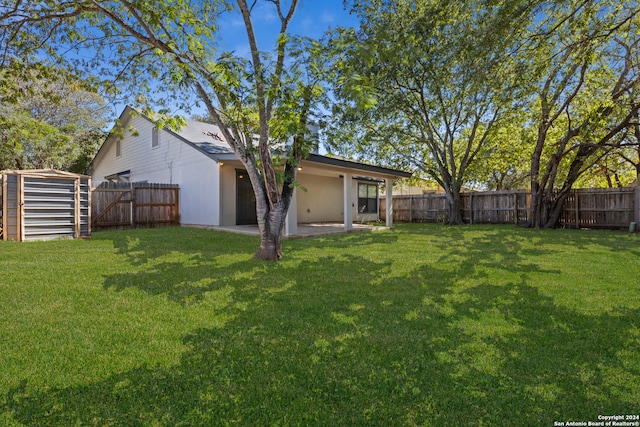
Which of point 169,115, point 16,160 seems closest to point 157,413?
point 169,115

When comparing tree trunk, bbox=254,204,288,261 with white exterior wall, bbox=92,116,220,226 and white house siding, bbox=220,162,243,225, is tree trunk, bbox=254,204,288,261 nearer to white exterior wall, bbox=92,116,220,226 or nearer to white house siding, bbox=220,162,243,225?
white house siding, bbox=220,162,243,225

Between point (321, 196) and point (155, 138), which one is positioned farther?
point (321, 196)

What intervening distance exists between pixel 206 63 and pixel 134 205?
834cm

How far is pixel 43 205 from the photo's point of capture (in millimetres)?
8133

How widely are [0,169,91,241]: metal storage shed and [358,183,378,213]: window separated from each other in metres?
11.0

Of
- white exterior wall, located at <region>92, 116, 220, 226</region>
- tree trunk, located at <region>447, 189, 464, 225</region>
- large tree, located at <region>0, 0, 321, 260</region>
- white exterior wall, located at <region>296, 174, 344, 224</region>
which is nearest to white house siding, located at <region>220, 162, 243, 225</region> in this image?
white exterior wall, located at <region>92, 116, 220, 226</region>

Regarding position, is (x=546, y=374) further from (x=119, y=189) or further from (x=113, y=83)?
(x=119, y=189)

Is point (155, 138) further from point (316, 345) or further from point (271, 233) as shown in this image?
point (316, 345)

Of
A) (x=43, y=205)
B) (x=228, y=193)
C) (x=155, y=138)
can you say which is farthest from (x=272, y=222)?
(x=155, y=138)

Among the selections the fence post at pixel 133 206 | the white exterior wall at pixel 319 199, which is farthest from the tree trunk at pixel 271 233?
the fence post at pixel 133 206

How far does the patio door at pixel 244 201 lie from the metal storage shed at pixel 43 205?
464 cm

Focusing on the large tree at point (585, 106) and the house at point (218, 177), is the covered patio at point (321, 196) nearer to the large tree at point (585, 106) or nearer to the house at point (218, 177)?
the house at point (218, 177)

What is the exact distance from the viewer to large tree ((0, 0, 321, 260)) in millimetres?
5055

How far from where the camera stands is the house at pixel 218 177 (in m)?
11.1
